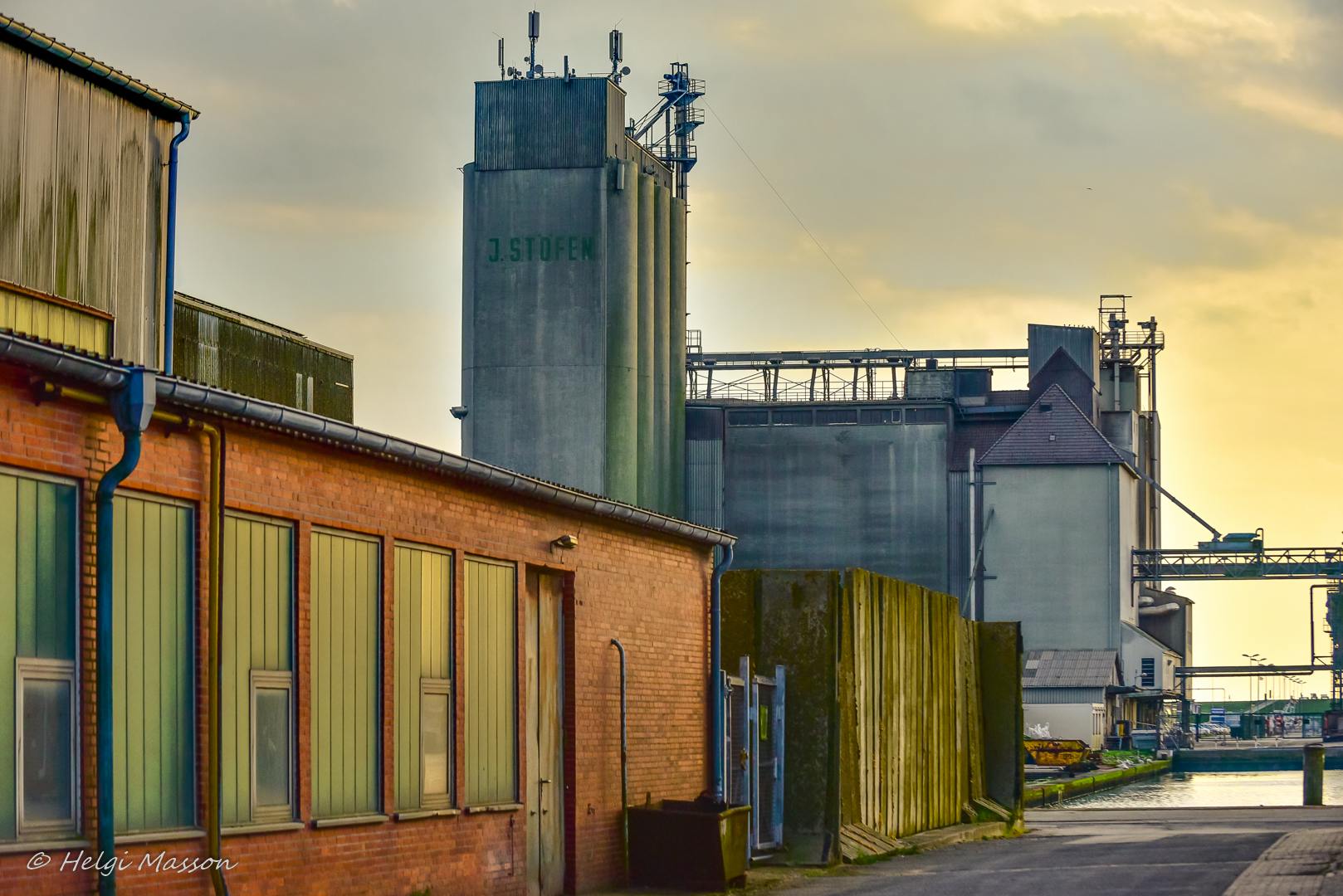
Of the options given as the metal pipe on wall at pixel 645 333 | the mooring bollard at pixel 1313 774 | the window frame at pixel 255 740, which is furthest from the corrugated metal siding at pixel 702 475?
the window frame at pixel 255 740

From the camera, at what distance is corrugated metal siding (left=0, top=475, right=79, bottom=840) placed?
9680 millimetres

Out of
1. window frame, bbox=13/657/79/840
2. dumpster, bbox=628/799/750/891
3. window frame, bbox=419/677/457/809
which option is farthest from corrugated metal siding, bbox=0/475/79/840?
dumpster, bbox=628/799/750/891

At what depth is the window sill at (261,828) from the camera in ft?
37.0

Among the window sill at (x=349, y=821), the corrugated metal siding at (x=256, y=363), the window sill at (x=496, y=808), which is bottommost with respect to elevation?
the window sill at (x=496, y=808)

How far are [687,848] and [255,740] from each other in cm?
618

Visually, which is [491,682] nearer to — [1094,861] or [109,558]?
[109,558]

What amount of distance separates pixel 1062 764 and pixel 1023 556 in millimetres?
11023

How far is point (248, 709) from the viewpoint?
11.7 meters

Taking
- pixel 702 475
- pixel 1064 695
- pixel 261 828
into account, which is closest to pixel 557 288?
pixel 702 475

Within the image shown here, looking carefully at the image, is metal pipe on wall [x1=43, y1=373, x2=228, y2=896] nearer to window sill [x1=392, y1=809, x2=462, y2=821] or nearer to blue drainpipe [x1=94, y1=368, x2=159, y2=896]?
blue drainpipe [x1=94, y1=368, x2=159, y2=896]

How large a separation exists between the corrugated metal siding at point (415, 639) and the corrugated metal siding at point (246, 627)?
1.49 m

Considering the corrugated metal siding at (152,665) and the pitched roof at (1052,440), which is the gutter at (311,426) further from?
the pitched roof at (1052,440)

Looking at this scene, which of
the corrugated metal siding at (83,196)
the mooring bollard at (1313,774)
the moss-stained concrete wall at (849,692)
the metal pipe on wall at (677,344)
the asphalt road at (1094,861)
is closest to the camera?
the asphalt road at (1094,861)

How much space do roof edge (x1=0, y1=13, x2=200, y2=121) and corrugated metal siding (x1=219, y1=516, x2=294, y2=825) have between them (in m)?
7.99
